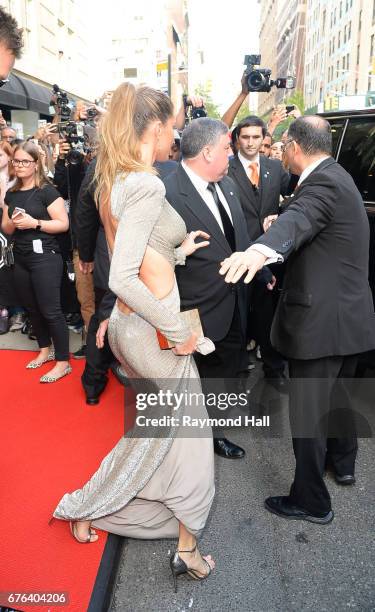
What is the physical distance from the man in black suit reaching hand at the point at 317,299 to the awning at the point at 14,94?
12.9 m

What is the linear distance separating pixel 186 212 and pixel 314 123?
944 millimetres

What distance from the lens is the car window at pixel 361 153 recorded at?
3787mm

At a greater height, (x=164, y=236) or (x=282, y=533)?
(x=164, y=236)

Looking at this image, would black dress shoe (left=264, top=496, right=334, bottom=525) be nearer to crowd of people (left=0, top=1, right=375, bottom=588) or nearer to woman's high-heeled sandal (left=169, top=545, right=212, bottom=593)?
crowd of people (left=0, top=1, right=375, bottom=588)

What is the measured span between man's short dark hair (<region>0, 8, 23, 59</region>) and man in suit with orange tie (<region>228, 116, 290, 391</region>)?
229cm

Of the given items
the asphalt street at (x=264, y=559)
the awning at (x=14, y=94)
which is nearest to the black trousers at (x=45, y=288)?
the asphalt street at (x=264, y=559)

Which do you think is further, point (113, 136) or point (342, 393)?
point (342, 393)

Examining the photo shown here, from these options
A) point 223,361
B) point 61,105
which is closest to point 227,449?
point 223,361

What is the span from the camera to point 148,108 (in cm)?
209

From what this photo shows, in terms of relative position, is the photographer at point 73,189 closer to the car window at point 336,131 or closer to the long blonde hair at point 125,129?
the car window at point 336,131

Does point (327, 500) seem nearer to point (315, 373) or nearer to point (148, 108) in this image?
point (315, 373)

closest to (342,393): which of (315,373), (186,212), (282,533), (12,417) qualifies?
(315,373)

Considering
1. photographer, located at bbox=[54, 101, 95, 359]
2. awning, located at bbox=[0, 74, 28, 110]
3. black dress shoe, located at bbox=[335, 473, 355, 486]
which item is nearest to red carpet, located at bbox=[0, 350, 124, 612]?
photographer, located at bbox=[54, 101, 95, 359]

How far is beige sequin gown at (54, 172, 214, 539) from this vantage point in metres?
1.95
